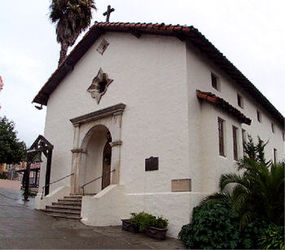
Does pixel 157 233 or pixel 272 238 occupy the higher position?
pixel 272 238

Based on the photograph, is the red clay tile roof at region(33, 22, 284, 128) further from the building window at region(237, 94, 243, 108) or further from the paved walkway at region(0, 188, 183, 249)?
the paved walkway at region(0, 188, 183, 249)

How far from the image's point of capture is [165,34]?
37.2 feet

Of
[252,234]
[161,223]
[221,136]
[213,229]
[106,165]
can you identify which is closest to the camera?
[252,234]

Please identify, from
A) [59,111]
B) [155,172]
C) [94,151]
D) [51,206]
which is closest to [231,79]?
[155,172]

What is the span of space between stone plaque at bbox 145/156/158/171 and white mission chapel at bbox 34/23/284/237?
5 cm

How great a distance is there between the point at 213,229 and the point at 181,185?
1922 millimetres

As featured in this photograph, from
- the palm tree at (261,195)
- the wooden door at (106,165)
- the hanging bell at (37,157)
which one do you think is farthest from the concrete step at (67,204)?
the palm tree at (261,195)

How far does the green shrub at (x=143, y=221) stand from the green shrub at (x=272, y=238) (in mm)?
3135

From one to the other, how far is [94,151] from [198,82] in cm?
596

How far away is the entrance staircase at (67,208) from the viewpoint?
1116 centimetres

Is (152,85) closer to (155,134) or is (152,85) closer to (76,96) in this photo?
(155,134)

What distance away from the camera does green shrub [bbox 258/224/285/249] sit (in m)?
7.20

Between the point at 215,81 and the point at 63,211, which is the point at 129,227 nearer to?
the point at 63,211

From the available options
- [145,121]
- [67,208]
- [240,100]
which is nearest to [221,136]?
[145,121]
